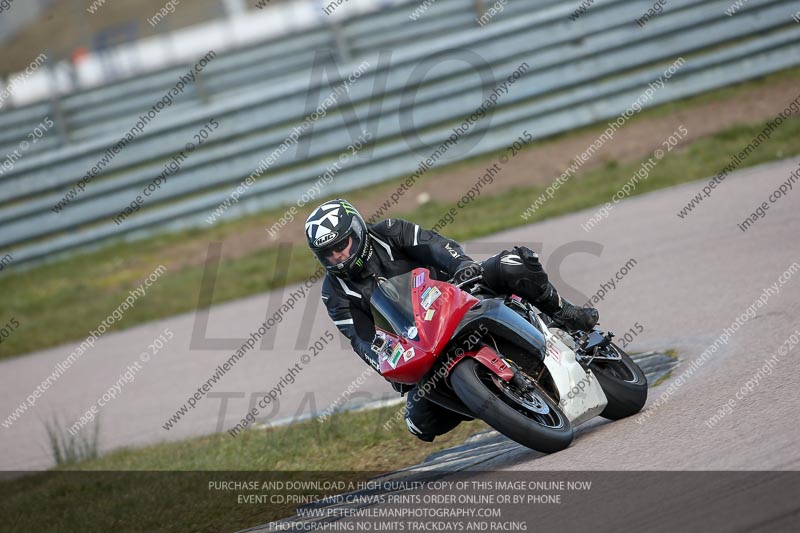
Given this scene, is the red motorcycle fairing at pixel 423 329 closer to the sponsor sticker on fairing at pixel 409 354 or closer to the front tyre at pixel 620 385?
the sponsor sticker on fairing at pixel 409 354

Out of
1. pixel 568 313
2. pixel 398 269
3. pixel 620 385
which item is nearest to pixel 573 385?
pixel 620 385

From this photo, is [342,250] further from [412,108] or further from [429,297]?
[412,108]

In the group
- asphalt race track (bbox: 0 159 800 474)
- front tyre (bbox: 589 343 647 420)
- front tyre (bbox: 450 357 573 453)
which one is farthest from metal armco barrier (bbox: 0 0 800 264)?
front tyre (bbox: 450 357 573 453)

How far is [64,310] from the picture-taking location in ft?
48.8

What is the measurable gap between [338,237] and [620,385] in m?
1.91

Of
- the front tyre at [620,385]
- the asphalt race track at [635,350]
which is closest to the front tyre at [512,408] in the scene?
the asphalt race track at [635,350]

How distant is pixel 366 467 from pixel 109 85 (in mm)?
12666

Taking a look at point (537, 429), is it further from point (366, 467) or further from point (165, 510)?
point (165, 510)

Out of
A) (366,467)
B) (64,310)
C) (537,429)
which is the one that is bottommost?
(64,310)

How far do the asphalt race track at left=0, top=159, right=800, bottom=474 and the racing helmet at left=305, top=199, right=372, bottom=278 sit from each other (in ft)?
4.89

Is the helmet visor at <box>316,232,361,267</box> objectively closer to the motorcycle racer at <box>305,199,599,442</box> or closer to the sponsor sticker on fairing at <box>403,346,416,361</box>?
the motorcycle racer at <box>305,199,599,442</box>

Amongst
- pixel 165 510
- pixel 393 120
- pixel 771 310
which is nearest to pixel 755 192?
pixel 771 310

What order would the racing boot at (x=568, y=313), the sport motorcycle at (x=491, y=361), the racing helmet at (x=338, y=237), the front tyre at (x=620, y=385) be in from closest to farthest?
1. the sport motorcycle at (x=491, y=361)
2. the racing helmet at (x=338, y=237)
3. the front tyre at (x=620, y=385)
4. the racing boot at (x=568, y=313)

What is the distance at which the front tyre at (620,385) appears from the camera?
245 inches
